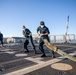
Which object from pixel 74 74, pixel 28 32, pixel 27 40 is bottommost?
pixel 74 74

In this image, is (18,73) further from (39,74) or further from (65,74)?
(65,74)

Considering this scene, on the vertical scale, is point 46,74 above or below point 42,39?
below

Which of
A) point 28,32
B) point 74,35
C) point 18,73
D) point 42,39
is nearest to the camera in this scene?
point 18,73

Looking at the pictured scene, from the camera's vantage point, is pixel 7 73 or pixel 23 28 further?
pixel 23 28

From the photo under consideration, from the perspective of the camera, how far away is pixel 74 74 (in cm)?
380

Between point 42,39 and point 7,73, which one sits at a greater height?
point 42,39

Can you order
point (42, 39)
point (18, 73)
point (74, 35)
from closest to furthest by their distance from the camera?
point (18, 73) < point (42, 39) < point (74, 35)

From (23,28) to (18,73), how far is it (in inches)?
215

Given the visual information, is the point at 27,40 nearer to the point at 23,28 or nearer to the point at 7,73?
the point at 23,28

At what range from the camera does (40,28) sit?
696 centimetres

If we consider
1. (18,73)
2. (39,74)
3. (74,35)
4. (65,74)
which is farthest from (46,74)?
(74,35)

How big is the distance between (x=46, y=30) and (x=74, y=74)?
3.40 m

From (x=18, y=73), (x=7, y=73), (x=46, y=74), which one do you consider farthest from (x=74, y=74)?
(x=7, y=73)

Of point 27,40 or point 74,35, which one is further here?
point 74,35
